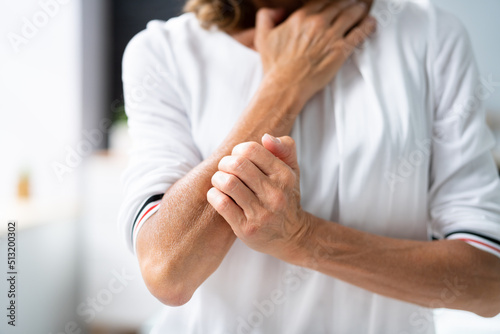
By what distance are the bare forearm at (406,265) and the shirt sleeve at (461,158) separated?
0.03 meters

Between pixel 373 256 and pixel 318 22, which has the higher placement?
pixel 318 22

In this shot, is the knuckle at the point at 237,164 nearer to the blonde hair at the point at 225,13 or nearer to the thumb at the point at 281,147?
the thumb at the point at 281,147

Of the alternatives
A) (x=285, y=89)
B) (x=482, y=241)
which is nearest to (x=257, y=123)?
(x=285, y=89)

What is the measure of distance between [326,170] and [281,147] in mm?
121

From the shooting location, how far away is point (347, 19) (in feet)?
1.54

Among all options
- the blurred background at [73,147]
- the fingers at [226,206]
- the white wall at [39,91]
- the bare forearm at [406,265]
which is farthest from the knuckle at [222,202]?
the white wall at [39,91]

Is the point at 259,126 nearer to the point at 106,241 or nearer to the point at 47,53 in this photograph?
the point at 47,53

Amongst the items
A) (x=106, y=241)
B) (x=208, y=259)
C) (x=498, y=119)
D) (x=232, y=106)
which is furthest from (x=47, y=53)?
(x=498, y=119)

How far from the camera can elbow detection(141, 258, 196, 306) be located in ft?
1.14

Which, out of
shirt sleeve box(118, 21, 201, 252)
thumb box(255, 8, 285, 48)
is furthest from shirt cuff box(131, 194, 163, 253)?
thumb box(255, 8, 285, 48)

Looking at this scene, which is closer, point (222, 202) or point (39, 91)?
point (222, 202)

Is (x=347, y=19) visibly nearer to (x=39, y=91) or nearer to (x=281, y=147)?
(x=281, y=147)

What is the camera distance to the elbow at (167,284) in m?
0.35

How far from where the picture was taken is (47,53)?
3.57ft
